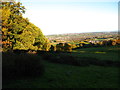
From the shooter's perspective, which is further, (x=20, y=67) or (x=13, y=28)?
(x=13, y=28)

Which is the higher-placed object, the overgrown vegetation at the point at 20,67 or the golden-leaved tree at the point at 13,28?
the golden-leaved tree at the point at 13,28

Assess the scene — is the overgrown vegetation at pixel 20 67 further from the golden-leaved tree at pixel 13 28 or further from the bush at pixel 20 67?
the golden-leaved tree at pixel 13 28

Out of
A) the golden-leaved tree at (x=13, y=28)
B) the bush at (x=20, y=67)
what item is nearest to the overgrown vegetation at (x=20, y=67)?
the bush at (x=20, y=67)

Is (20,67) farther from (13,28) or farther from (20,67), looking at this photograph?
(13,28)

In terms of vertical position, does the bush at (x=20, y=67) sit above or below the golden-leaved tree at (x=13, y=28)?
below

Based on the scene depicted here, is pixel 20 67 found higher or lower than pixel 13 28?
lower

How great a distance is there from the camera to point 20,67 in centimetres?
840

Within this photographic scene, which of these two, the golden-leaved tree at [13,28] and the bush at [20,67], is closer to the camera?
the bush at [20,67]

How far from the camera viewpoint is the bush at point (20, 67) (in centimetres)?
786

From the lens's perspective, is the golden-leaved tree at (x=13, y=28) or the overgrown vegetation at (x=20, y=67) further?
the golden-leaved tree at (x=13, y=28)

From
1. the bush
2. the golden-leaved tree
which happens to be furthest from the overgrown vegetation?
the golden-leaved tree

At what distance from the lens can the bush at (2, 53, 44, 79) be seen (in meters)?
7.86

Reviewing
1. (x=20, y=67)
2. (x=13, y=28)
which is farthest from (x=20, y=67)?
(x=13, y=28)

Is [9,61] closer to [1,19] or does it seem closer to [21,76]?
[21,76]
